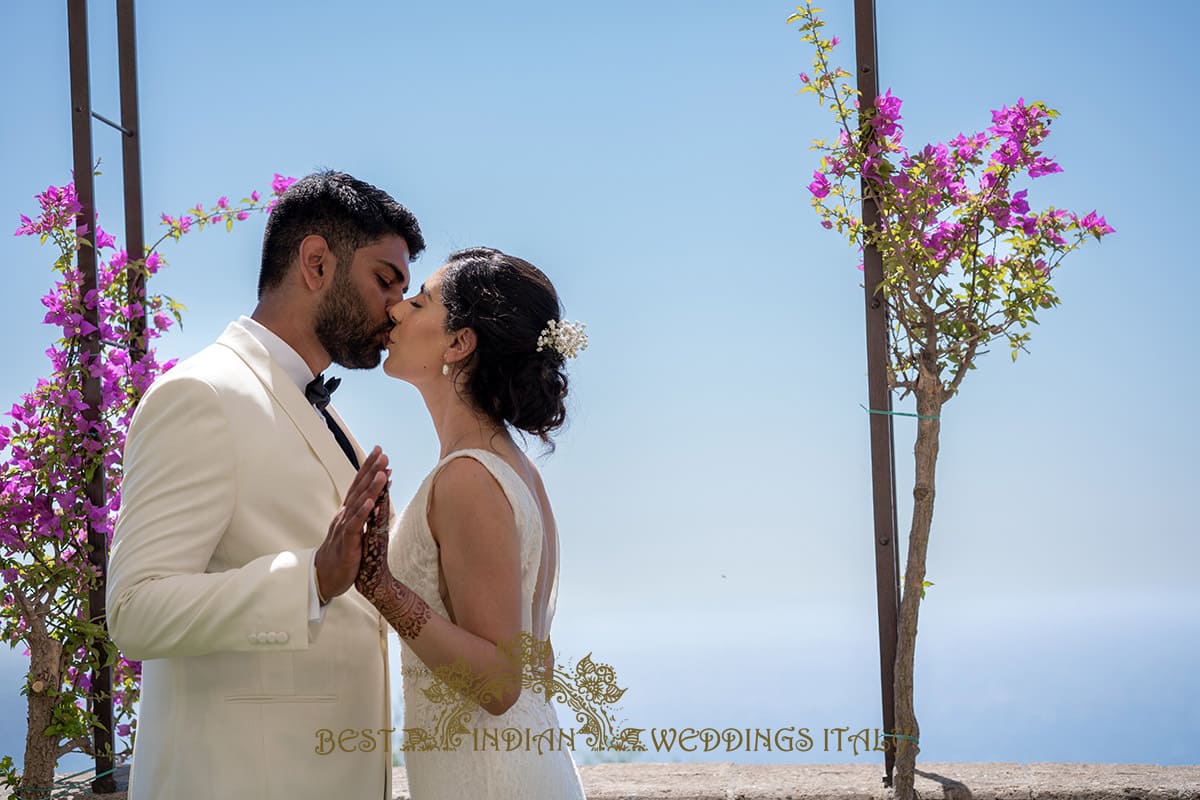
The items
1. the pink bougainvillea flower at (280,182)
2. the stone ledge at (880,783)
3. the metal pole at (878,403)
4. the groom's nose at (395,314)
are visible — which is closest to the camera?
the groom's nose at (395,314)

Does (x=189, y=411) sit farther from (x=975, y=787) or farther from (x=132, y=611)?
(x=975, y=787)

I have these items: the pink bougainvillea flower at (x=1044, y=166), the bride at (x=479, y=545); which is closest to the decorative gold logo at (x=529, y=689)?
the bride at (x=479, y=545)

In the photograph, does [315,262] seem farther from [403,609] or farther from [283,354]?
[403,609]

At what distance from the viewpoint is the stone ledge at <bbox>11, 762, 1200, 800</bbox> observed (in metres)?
3.13

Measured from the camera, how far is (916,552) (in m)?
3.17

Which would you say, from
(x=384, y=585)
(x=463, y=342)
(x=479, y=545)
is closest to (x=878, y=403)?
(x=463, y=342)

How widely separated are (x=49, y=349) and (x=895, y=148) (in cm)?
280

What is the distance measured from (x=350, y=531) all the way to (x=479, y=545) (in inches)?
15.2

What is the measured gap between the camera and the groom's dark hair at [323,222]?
2180mm

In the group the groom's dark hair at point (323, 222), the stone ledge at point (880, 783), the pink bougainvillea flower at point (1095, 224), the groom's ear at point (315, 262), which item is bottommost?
the stone ledge at point (880, 783)

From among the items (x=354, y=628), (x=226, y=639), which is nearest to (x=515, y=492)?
(x=354, y=628)

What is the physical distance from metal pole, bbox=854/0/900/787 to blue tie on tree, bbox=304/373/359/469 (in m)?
1.68

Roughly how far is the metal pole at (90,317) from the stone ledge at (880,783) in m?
0.21

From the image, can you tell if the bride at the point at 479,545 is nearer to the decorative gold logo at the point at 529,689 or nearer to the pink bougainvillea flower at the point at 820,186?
the decorative gold logo at the point at 529,689
